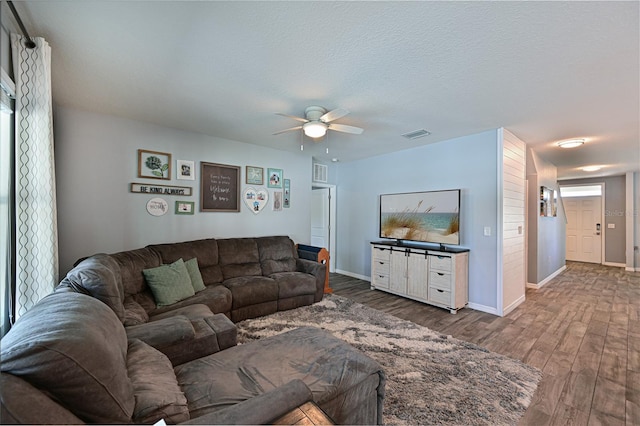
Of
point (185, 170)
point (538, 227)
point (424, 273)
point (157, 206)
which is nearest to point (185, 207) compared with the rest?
point (157, 206)

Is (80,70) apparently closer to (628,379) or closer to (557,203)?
(628,379)

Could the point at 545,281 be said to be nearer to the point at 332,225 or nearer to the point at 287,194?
the point at 332,225

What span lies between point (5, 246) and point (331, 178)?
4.90 meters

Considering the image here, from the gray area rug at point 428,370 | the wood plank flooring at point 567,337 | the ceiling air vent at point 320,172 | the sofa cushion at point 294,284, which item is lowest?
the wood plank flooring at point 567,337

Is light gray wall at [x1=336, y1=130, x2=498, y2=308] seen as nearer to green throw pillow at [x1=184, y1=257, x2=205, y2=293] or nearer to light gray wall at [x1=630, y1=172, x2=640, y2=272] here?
green throw pillow at [x1=184, y1=257, x2=205, y2=293]

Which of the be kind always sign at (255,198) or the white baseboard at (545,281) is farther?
the white baseboard at (545,281)

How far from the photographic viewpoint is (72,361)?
792mm

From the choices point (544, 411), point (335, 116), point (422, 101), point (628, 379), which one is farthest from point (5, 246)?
point (628, 379)

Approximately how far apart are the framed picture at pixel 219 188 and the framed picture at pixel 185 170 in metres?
0.12

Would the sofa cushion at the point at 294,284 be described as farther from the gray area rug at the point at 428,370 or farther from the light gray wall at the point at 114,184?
the light gray wall at the point at 114,184

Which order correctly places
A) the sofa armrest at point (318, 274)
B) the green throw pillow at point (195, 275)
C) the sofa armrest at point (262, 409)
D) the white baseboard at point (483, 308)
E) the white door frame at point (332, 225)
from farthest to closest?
the white door frame at point (332, 225) → the sofa armrest at point (318, 274) → the white baseboard at point (483, 308) → the green throw pillow at point (195, 275) → the sofa armrest at point (262, 409)

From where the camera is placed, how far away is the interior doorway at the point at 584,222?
7.09 meters

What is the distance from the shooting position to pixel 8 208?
174cm

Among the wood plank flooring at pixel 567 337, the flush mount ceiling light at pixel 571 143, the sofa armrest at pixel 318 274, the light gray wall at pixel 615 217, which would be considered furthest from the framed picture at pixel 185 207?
the light gray wall at pixel 615 217
